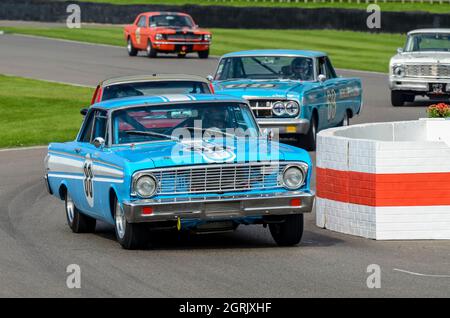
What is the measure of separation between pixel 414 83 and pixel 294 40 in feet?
67.4

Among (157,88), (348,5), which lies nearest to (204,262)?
(157,88)

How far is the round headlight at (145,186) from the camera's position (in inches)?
450

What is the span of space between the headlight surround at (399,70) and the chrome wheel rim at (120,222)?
1781 centimetres

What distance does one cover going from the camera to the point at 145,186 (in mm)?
11445

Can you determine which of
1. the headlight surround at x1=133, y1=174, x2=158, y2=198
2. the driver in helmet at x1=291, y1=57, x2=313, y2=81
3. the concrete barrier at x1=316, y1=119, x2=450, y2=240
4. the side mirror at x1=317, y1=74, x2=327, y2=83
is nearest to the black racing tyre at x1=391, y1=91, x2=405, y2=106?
the driver in helmet at x1=291, y1=57, x2=313, y2=81

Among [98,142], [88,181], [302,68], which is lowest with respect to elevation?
[302,68]

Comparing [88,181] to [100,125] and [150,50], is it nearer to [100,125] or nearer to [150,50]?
[100,125]

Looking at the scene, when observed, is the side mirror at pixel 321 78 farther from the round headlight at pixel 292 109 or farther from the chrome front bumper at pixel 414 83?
the chrome front bumper at pixel 414 83

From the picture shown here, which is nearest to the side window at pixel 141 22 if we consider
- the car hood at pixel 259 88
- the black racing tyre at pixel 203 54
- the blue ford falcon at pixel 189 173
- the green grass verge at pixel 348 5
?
Result: the black racing tyre at pixel 203 54

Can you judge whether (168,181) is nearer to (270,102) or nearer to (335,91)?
(270,102)

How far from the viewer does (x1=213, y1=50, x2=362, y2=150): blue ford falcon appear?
20641mm

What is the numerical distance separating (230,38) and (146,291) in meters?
41.5

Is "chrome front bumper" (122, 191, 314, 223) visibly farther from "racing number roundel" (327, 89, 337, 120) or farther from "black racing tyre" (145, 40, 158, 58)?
"black racing tyre" (145, 40, 158, 58)

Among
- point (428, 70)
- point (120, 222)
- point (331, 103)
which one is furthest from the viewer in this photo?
point (428, 70)
